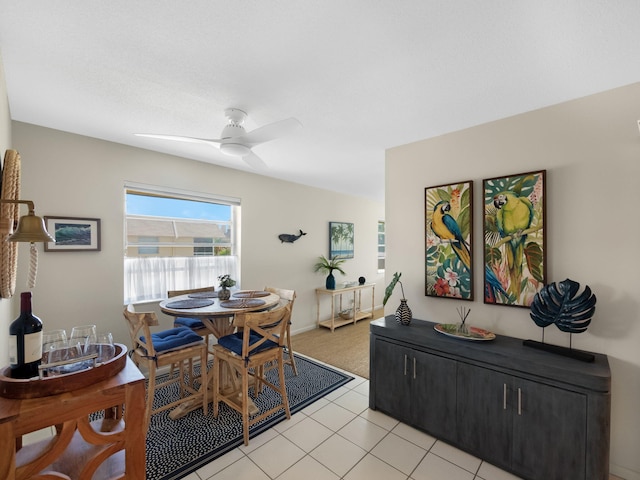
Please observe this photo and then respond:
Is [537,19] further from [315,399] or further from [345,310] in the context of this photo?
[345,310]

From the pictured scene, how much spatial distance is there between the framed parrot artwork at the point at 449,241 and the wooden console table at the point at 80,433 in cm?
230

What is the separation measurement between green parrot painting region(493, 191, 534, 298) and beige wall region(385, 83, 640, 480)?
0.47 ft

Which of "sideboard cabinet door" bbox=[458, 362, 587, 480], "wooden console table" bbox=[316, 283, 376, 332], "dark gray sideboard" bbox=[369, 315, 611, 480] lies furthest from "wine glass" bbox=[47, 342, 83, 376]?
"wooden console table" bbox=[316, 283, 376, 332]

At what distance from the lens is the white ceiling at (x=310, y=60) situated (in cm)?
127

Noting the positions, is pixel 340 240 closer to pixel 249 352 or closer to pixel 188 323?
pixel 188 323

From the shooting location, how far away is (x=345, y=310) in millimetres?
5438

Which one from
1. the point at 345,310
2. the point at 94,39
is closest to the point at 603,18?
the point at 94,39

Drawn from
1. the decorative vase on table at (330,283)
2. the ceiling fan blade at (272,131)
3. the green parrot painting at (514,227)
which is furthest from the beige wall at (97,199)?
the green parrot painting at (514,227)

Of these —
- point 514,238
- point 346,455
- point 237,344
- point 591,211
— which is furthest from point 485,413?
point 237,344

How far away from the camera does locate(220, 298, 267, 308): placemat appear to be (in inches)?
101

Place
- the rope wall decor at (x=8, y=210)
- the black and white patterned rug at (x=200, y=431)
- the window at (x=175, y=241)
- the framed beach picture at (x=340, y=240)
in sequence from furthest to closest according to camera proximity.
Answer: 1. the framed beach picture at (x=340, y=240)
2. the window at (x=175, y=241)
3. the black and white patterned rug at (x=200, y=431)
4. the rope wall decor at (x=8, y=210)

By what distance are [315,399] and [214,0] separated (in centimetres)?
297

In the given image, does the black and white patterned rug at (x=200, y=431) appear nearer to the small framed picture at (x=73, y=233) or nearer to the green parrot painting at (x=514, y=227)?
the small framed picture at (x=73, y=233)

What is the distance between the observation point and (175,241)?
341 cm
